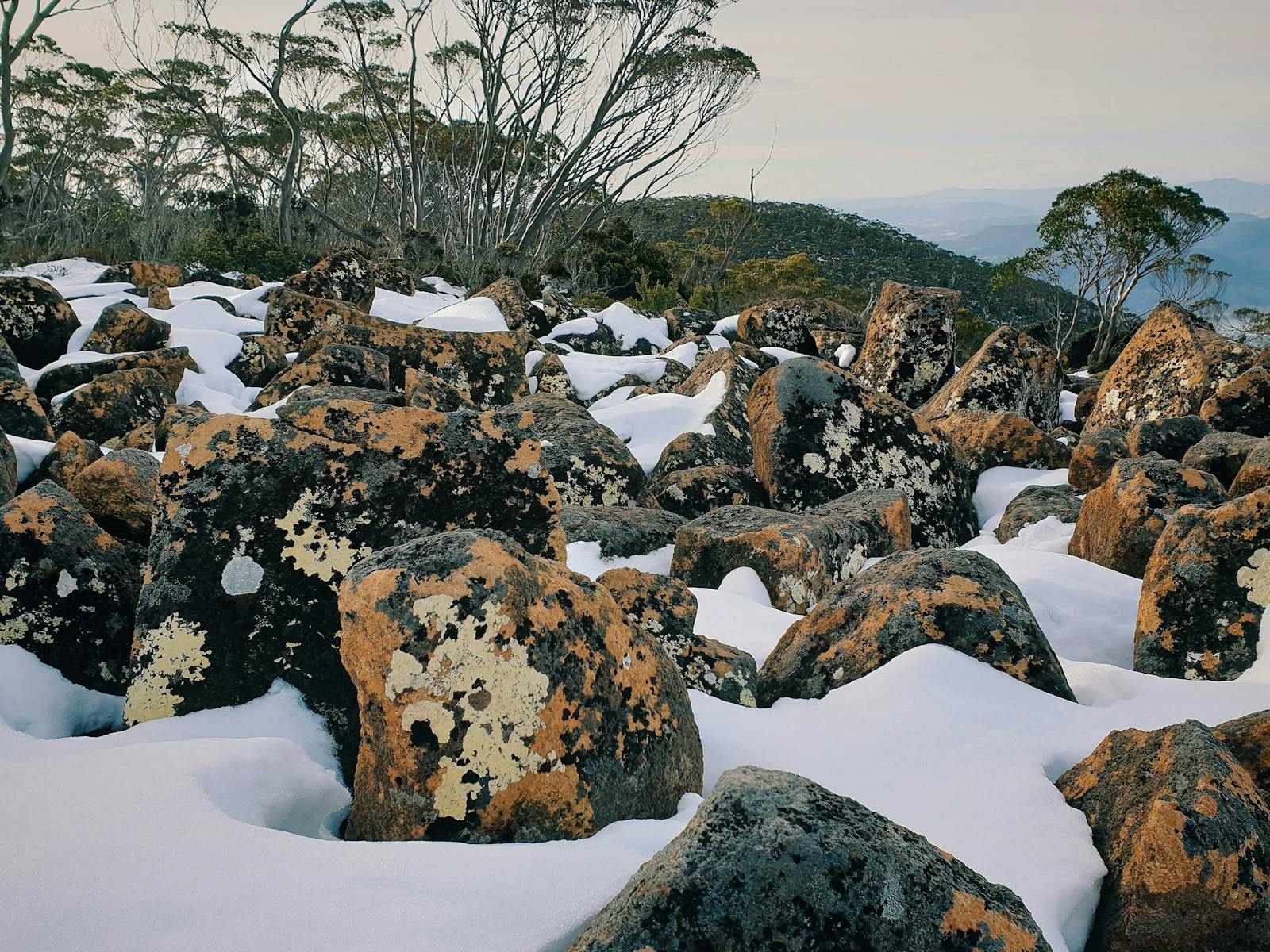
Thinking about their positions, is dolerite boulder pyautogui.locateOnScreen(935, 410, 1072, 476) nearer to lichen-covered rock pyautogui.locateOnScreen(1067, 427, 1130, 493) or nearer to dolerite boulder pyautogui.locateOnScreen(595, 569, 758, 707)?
lichen-covered rock pyautogui.locateOnScreen(1067, 427, 1130, 493)

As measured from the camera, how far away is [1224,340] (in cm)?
1065

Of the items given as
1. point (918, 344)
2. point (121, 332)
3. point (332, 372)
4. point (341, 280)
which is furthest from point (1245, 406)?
point (121, 332)

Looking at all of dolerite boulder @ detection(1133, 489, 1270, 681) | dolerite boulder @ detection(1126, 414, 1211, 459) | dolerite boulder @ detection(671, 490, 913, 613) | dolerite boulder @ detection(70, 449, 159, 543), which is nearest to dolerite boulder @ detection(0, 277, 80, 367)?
dolerite boulder @ detection(70, 449, 159, 543)

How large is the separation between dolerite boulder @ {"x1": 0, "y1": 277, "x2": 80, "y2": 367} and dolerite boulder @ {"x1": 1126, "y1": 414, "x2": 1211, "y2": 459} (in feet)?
35.8

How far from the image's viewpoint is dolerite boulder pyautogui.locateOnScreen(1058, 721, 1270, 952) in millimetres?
2078

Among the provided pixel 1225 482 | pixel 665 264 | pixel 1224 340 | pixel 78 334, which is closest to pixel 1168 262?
pixel 665 264

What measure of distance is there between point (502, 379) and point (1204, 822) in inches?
323

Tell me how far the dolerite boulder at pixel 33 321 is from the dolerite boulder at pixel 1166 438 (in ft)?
35.8

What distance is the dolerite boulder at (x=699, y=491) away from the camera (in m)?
7.14

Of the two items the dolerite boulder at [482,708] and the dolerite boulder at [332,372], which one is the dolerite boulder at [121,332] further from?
the dolerite boulder at [482,708]

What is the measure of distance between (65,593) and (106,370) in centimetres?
702

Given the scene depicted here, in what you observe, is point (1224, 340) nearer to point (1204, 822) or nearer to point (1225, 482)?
point (1225, 482)

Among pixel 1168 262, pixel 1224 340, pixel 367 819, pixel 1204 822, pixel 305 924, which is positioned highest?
pixel 1168 262

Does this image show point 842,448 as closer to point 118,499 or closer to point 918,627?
point 918,627
